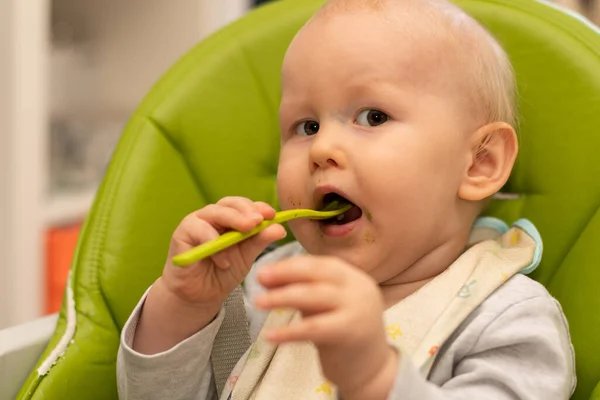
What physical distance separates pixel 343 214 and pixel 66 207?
93cm

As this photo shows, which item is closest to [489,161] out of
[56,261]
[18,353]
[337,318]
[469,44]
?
[469,44]

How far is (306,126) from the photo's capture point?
2.62 ft

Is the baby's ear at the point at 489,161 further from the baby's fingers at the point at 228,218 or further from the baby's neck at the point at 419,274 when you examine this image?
the baby's fingers at the point at 228,218

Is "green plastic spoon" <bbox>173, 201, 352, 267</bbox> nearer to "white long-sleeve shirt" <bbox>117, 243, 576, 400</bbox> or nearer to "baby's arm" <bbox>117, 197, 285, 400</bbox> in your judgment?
"baby's arm" <bbox>117, 197, 285, 400</bbox>

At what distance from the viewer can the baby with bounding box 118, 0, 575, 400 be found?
68 cm

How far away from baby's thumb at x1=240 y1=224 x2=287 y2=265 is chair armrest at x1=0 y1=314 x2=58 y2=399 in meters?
0.27

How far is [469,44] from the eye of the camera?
77cm

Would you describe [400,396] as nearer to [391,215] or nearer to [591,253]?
[391,215]

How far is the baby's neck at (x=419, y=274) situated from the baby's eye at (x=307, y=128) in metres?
0.18

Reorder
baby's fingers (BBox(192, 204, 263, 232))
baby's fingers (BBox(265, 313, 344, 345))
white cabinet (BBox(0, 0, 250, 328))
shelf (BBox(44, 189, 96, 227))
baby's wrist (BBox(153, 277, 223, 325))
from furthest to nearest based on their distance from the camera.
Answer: shelf (BBox(44, 189, 96, 227))
white cabinet (BBox(0, 0, 250, 328))
baby's wrist (BBox(153, 277, 223, 325))
baby's fingers (BBox(192, 204, 263, 232))
baby's fingers (BBox(265, 313, 344, 345))

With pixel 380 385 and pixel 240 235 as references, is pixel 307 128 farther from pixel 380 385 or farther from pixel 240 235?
pixel 380 385

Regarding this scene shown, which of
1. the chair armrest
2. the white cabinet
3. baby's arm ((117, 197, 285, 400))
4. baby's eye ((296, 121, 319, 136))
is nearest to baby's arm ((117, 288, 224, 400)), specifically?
baby's arm ((117, 197, 285, 400))

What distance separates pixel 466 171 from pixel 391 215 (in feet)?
0.37

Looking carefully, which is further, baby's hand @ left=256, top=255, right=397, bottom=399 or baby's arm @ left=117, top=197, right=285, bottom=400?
baby's arm @ left=117, top=197, right=285, bottom=400
